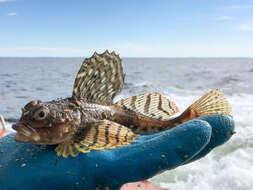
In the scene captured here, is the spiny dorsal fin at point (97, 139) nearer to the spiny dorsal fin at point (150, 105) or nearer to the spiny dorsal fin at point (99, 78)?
the spiny dorsal fin at point (99, 78)

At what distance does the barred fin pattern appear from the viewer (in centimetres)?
276

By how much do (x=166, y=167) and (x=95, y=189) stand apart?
0.66 metres

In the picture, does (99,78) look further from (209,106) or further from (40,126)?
(209,106)

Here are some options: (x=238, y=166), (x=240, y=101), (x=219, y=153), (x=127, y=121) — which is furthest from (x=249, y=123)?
(x=127, y=121)

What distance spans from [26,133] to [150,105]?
1.48 metres

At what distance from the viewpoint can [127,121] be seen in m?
2.84

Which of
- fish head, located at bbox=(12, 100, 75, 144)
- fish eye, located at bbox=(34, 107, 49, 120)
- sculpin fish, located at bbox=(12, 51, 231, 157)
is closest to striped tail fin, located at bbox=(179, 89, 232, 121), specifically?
sculpin fish, located at bbox=(12, 51, 231, 157)

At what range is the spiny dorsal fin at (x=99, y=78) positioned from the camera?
271 centimetres

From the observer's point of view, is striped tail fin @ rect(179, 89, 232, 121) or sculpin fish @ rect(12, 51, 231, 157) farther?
striped tail fin @ rect(179, 89, 232, 121)

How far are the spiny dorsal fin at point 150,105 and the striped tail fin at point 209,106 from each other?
301 mm

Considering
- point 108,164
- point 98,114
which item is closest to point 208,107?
point 98,114

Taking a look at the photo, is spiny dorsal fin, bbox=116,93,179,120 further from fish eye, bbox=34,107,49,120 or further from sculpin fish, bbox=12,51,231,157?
fish eye, bbox=34,107,49,120

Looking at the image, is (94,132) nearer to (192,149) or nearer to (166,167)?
(166,167)

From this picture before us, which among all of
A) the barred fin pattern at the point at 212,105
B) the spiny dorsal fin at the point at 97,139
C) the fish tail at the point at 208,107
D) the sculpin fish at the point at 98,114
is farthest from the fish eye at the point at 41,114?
the barred fin pattern at the point at 212,105
